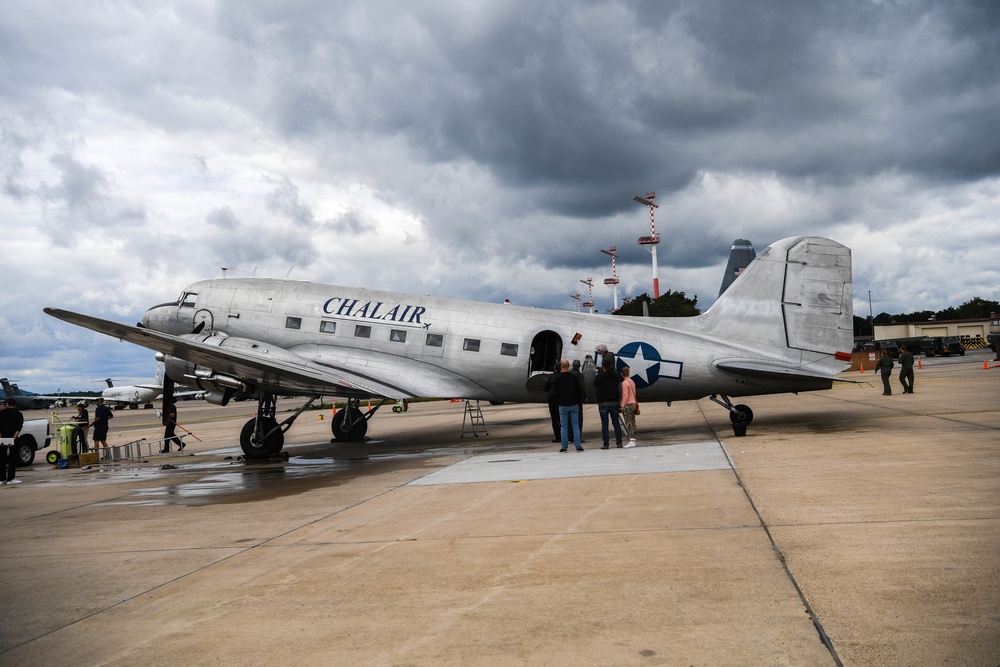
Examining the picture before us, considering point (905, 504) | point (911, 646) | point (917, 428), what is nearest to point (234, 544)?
point (911, 646)

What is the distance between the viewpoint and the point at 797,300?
679 inches

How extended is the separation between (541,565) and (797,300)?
13.2m

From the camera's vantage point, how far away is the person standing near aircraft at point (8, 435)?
16.2 metres

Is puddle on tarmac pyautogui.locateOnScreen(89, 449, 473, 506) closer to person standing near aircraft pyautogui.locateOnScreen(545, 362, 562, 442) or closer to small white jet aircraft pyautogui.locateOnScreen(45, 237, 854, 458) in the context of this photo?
small white jet aircraft pyautogui.locateOnScreen(45, 237, 854, 458)

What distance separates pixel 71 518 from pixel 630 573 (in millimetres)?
8601

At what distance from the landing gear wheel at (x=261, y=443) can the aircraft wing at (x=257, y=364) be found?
41.3 inches

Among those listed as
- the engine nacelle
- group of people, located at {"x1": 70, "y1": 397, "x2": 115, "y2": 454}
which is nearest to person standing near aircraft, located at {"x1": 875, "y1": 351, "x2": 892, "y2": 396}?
the engine nacelle

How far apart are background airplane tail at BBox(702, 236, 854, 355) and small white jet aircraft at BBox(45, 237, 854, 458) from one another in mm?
24

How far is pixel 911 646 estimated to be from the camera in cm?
399

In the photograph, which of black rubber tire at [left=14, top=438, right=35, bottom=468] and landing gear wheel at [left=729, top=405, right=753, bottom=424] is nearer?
landing gear wheel at [left=729, top=405, right=753, bottom=424]

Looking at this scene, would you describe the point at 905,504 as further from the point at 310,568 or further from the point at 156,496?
the point at 156,496

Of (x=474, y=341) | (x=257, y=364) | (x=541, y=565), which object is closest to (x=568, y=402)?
(x=474, y=341)

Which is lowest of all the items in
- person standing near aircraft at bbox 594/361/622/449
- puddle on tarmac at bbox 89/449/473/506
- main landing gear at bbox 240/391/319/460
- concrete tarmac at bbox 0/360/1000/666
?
puddle on tarmac at bbox 89/449/473/506

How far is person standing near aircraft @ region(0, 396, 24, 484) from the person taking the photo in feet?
53.1
